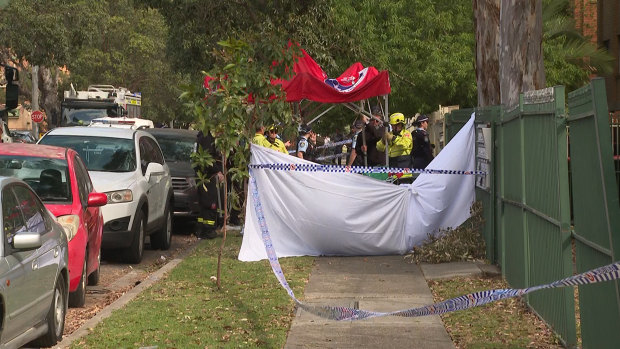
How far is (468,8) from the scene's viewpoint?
126 feet

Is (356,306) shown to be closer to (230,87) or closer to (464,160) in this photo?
(230,87)

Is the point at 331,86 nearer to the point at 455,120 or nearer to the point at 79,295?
the point at 455,120

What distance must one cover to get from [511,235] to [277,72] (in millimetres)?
4598

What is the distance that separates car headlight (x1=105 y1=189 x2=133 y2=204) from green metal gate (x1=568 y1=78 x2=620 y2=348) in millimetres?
7802

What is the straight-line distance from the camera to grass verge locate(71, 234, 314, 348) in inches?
340

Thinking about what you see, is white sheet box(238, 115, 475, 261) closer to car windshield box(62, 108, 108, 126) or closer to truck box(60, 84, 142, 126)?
truck box(60, 84, 142, 126)

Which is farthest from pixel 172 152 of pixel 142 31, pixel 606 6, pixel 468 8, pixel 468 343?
pixel 142 31

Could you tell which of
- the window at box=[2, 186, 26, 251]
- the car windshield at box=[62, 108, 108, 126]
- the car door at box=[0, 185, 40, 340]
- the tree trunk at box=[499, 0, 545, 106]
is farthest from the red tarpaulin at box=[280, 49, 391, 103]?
the car windshield at box=[62, 108, 108, 126]

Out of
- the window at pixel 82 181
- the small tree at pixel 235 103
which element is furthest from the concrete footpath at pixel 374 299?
the window at pixel 82 181

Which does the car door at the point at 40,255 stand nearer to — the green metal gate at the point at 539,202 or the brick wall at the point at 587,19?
the green metal gate at the point at 539,202

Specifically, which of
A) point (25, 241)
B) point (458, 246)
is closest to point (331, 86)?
point (458, 246)

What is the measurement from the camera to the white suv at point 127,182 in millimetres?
14086

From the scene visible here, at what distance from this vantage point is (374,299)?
1077 cm

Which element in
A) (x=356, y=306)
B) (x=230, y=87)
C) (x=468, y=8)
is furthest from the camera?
(x=468, y=8)
